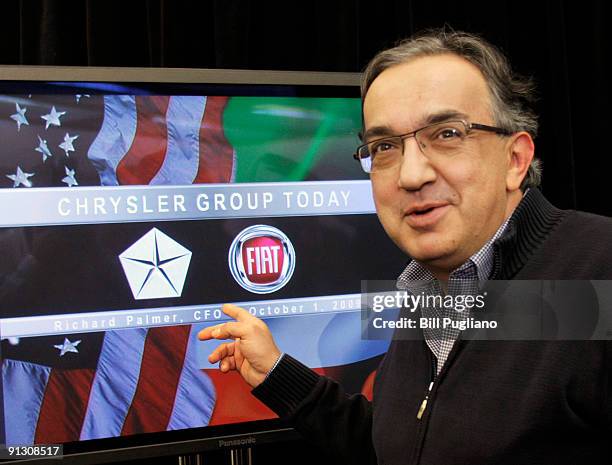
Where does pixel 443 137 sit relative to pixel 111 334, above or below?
above

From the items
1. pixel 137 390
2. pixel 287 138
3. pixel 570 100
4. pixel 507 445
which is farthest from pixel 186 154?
pixel 570 100

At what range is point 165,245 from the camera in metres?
1.71

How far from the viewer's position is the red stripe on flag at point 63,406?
1.62m

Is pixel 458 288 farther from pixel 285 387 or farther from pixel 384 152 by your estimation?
pixel 285 387

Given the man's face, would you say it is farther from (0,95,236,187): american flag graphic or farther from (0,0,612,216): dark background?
(0,0,612,216): dark background

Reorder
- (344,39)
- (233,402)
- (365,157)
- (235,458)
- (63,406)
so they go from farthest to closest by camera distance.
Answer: (344,39), (235,458), (233,402), (63,406), (365,157)

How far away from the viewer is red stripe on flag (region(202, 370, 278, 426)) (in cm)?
175

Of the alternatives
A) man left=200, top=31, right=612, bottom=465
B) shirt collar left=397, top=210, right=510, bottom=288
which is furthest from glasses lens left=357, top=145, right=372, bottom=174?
shirt collar left=397, top=210, right=510, bottom=288

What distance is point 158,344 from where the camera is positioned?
1695mm

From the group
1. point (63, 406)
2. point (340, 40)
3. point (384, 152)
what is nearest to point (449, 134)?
point (384, 152)

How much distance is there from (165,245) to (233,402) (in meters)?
0.43

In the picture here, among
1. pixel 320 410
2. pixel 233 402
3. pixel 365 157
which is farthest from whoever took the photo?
pixel 233 402

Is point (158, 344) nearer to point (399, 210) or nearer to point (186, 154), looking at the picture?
point (186, 154)

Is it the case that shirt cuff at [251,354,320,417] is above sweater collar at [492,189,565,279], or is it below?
below
